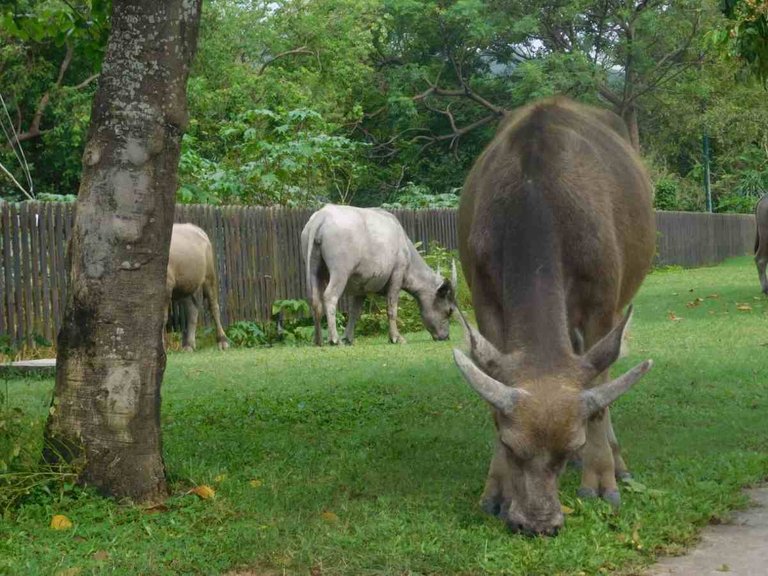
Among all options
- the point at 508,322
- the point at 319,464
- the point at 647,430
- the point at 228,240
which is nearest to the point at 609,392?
the point at 508,322

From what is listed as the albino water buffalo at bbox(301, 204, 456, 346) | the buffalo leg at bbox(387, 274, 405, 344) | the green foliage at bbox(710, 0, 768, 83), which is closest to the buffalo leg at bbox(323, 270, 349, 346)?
the albino water buffalo at bbox(301, 204, 456, 346)

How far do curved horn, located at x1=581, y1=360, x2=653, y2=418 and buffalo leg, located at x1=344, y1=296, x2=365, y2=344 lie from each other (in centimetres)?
1103

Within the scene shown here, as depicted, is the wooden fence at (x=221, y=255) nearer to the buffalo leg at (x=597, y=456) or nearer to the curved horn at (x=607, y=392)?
the buffalo leg at (x=597, y=456)

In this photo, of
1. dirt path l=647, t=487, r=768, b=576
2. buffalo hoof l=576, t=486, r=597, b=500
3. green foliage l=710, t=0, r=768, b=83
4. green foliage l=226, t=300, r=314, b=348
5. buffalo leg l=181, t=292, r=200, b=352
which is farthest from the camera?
green foliage l=226, t=300, r=314, b=348

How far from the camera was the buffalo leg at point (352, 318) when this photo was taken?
53.6ft

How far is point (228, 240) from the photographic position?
17.8 m

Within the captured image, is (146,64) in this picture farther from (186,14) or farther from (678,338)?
(678,338)

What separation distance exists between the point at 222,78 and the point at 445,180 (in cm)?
1108

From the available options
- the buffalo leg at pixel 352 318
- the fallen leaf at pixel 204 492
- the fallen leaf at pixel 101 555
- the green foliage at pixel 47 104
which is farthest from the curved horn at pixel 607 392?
the green foliage at pixel 47 104

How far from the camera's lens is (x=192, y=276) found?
1554cm

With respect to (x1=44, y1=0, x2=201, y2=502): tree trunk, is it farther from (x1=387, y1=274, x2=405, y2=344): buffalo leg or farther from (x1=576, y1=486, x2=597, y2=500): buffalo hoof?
(x1=387, y1=274, x2=405, y2=344): buffalo leg

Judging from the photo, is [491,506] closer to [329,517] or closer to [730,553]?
[329,517]

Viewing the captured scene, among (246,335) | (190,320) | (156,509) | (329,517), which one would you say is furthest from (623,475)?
(246,335)

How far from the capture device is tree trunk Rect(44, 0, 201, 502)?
565 centimetres
